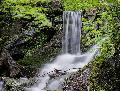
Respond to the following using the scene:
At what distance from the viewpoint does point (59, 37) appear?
42.7 ft

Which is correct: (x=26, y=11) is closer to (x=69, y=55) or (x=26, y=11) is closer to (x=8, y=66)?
(x=69, y=55)

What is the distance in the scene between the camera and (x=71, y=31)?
12969 millimetres

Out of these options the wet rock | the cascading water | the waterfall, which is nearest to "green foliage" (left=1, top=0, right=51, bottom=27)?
the waterfall

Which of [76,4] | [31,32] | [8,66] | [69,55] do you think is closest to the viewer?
[8,66]

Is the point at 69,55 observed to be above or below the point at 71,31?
below

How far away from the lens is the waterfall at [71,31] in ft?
42.0

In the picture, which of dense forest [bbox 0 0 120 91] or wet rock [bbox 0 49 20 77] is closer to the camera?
wet rock [bbox 0 49 20 77]

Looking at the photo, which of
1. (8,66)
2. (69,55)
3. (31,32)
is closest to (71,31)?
(69,55)

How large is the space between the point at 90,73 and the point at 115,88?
0.78 meters

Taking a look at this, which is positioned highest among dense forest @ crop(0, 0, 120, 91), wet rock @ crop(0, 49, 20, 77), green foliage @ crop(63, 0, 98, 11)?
green foliage @ crop(63, 0, 98, 11)

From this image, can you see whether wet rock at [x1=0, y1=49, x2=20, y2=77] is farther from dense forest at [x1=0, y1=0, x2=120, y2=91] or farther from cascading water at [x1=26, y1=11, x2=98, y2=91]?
cascading water at [x1=26, y1=11, x2=98, y2=91]

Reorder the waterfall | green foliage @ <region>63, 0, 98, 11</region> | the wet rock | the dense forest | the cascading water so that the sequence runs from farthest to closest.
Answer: the waterfall
green foliage @ <region>63, 0, 98, 11</region>
the dense forest
the wet rock
the cascading water

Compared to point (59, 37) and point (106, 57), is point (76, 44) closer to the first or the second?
point (59, 37)

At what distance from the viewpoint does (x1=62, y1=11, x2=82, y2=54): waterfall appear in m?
12.8
